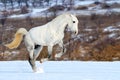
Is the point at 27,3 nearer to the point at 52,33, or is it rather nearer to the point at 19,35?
the point at 19,35

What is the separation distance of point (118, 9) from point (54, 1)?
40.2 feet

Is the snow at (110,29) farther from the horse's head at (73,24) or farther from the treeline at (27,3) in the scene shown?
the horse's head at (73,24)

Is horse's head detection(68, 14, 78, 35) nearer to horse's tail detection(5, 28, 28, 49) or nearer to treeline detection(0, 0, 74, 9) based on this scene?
horse's tail detection(5, 28, 28, 49)

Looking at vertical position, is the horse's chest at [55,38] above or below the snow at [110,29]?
above

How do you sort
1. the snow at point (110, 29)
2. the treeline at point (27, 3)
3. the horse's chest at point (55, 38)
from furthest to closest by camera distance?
1. the treeline at point (27, 3)
2. the snow at point (110, 29)
3. the horse's chest at point (55, 38)

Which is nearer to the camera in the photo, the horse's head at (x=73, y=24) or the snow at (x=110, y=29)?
the horse's head at (x=73, y=24)

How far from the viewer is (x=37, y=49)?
7152 millimetres

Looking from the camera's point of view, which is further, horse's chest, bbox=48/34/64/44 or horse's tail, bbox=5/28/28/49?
horse's tail, bbox=5/28/28/49

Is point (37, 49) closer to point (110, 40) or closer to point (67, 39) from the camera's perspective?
point (67, 39)
